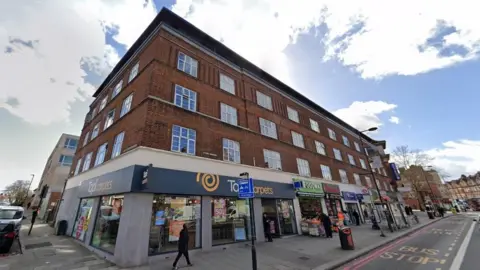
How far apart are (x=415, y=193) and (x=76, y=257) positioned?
7217cm

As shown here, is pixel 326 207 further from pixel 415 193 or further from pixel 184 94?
pixel 415 193

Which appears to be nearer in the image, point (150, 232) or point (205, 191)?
point (150, 232)

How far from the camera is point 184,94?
13.1 m

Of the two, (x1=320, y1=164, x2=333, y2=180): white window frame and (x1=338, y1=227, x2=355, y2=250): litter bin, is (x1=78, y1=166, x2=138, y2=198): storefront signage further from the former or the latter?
(x1=320, y1=164, x2=333, y2=180): white window frame

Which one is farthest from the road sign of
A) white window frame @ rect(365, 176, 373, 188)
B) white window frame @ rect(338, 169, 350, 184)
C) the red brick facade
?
white window frame @ rect(365, 176, 373, 188)

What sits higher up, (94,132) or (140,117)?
(94,132)

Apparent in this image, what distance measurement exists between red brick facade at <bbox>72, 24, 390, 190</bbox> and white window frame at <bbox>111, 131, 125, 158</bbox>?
0.42m

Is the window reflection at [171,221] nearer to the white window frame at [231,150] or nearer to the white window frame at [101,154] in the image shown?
the white window frame at [231,150]

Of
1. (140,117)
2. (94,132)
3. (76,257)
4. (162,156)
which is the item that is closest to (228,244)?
(162,156)

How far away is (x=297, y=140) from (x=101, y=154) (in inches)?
689

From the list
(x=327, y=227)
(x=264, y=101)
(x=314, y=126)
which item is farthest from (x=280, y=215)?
(x=314, y=126)

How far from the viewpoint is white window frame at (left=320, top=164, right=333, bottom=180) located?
74.4ft

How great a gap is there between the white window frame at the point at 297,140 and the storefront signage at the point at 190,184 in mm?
8013

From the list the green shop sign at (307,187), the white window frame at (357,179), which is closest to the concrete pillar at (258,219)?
the green shop sign at (307,187)
